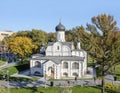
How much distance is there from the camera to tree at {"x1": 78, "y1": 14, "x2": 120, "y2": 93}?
120 feet

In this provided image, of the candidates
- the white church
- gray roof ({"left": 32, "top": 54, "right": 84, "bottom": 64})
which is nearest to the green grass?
the white church

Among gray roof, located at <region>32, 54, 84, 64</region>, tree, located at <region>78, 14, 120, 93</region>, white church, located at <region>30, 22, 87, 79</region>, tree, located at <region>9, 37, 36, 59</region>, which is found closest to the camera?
tree, located at <region>78, 14, 120, 93</region>

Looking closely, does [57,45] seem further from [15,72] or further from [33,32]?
[33,32]

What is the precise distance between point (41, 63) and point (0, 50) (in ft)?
206

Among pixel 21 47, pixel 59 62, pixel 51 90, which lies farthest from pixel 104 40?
pixel 21 47

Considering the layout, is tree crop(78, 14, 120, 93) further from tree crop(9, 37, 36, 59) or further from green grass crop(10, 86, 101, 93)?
tree crop(9, 37, 36, 59)

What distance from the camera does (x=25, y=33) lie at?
4144 inches

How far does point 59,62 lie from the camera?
59656 mm

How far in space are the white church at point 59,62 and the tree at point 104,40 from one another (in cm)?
2148

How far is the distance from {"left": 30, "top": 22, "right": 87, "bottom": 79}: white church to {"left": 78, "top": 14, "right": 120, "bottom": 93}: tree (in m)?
21.5

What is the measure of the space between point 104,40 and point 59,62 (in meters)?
24.1

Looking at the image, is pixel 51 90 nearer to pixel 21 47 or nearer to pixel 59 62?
pixel 59 62

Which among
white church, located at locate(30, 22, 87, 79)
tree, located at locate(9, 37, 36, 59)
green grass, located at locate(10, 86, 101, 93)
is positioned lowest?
green grass, located at locate(10, 86, 101, 93)

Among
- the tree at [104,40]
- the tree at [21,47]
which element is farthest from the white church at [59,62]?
the tree at [104,40]
